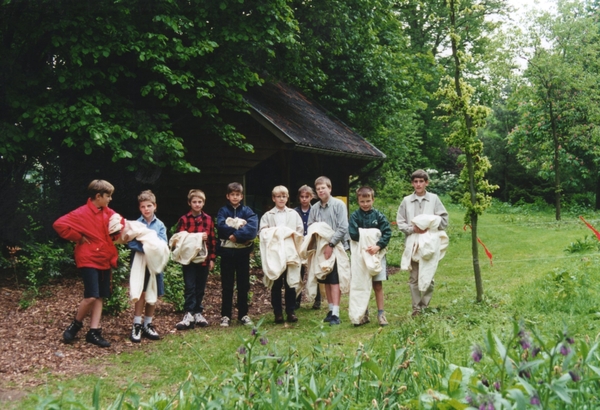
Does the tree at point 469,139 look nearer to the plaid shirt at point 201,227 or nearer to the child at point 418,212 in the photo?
the child at point 418,212

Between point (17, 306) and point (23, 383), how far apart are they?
114 inches

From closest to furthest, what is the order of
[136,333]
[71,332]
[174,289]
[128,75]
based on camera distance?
[71,332]
[136,333]
[174,289]
[128,75]

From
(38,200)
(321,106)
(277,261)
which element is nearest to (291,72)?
(321,106)

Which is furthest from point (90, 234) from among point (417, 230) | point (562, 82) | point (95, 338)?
point (562, 82)

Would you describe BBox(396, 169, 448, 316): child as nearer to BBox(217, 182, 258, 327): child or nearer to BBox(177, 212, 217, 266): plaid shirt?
BBox(217, 182, 258, 327): child

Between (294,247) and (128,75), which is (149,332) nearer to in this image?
(294,247)

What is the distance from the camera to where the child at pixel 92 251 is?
6.52 m

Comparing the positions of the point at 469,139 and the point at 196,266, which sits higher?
the point at 469,139

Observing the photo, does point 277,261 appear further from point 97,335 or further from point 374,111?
point 374,111

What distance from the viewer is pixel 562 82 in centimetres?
2509

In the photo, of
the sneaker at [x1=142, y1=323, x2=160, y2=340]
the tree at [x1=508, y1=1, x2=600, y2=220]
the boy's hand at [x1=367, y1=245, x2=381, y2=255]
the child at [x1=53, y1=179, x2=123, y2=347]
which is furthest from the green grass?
the tree at [x1=508, y1=1, x2=600, y2=220]

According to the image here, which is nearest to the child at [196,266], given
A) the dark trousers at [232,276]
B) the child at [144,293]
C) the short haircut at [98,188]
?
the dark trousers at [232,276]

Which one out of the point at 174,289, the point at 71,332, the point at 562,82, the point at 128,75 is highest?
the point at 562,82

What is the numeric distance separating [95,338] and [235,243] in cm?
209
